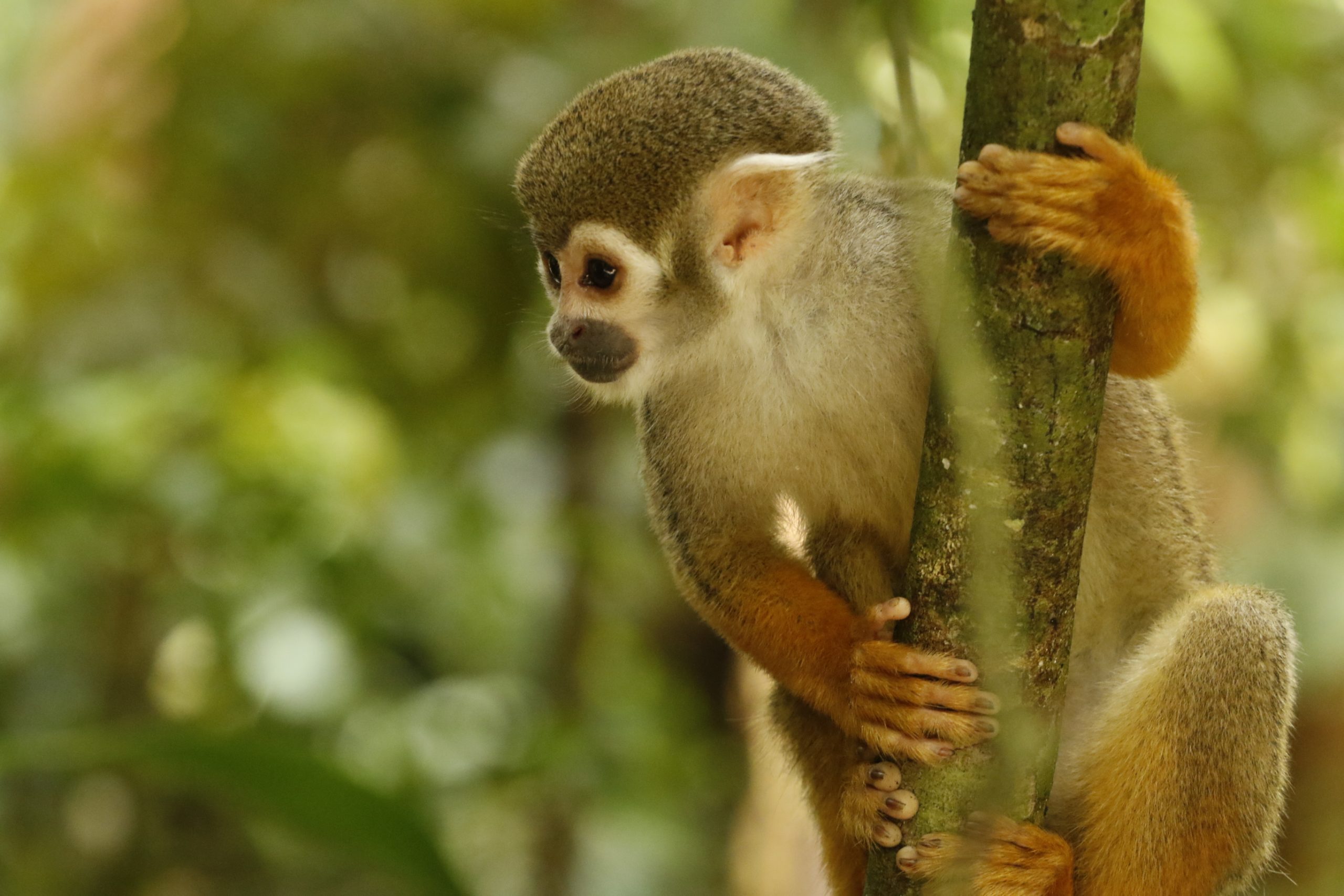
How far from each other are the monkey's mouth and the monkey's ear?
0.79 ft

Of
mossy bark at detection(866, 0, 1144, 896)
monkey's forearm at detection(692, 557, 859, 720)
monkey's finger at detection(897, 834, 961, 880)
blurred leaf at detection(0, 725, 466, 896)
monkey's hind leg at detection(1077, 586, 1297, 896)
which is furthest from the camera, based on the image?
monkey's forearm at detection(692, 557, 859, 720)

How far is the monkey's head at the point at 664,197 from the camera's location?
89.0 inches

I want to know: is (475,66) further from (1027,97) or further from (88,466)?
(1027,97)

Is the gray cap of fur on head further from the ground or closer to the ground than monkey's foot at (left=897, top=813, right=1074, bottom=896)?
further from the ground

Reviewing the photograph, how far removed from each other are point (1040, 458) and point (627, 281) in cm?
95

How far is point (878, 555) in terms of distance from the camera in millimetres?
2404

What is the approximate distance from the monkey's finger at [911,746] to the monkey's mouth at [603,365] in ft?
2.60

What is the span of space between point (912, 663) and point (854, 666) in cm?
22

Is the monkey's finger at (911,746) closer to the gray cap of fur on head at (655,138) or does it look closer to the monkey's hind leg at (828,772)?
the monkey's hind leg at (828,772)

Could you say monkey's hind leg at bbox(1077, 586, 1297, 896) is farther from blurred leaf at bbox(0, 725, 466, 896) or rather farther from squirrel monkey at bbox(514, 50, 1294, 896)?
blurred leaf at bbox(0, 725, 466, 896)

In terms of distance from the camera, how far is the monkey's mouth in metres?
2.35

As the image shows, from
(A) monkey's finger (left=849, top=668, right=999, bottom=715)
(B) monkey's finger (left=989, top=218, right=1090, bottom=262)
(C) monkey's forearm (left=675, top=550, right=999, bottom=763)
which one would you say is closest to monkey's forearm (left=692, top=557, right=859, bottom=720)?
(C) monkey's forearm (left=675, top=550, right=999, bottom=763)

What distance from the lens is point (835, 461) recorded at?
2357 mm

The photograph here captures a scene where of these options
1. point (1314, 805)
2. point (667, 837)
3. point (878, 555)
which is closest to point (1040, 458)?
point (878, 555)
